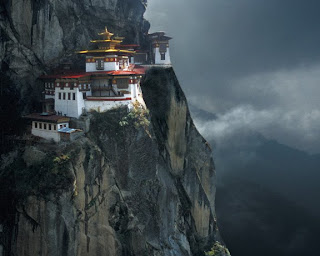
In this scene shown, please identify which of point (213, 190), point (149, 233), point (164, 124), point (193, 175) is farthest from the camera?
point (213, 190)

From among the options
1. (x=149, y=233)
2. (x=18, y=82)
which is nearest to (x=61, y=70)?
(x=18, y=82)

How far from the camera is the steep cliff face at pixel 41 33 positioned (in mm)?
49312

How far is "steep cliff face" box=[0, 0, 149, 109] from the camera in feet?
162

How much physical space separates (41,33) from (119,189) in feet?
74.6

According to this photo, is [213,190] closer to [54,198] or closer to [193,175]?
[193,175]

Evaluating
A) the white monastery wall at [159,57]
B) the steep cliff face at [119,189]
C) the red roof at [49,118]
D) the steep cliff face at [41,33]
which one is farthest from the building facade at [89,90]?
the white monastery wall at [159,57]

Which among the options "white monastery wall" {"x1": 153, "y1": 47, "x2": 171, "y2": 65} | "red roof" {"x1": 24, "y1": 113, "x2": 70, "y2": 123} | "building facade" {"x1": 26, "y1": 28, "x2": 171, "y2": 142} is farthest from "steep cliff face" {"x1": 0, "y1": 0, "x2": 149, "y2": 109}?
"white monastery wall" {"x1": 153, "y1": 47, "x2": 171, "y2": 65}

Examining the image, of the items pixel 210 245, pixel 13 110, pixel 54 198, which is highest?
pixel 13 110

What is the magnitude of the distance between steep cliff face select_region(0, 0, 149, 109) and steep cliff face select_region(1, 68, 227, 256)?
11173 millimetres

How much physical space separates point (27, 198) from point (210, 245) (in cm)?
3694

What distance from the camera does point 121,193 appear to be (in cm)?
4781

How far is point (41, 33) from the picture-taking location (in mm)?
51594

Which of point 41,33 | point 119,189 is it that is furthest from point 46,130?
point 41,33

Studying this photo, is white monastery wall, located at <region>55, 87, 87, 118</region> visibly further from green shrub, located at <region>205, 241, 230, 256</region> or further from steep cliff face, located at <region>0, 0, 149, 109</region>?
green shrub, located at <region>205, 241, 230, 256</region>
